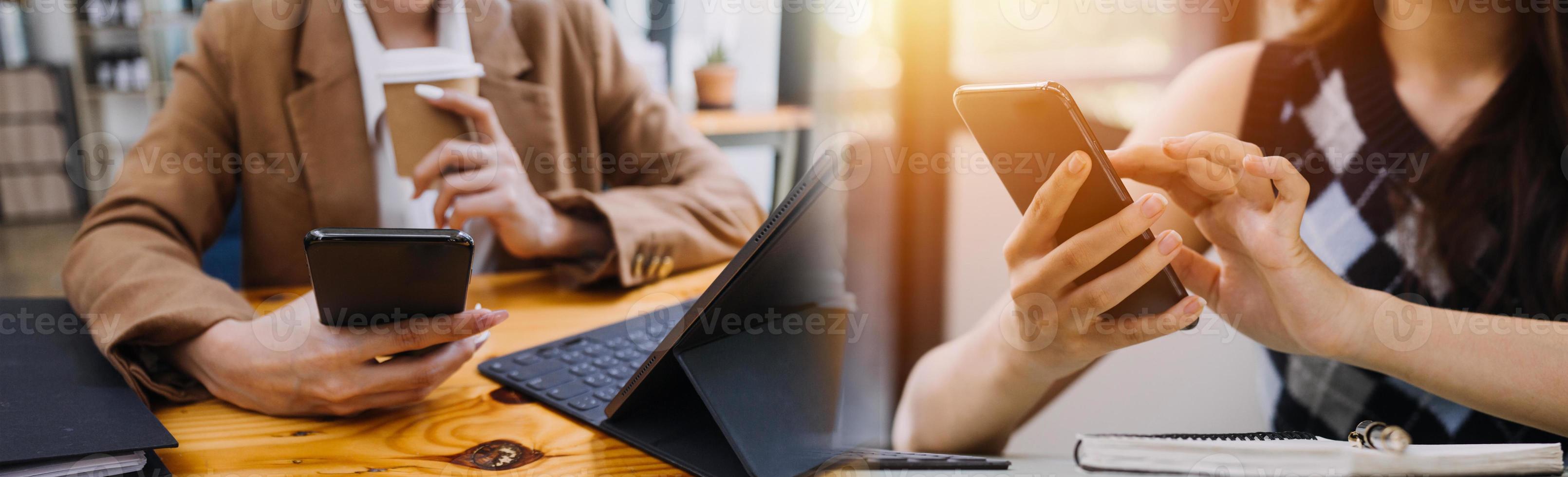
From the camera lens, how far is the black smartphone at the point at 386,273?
0.40 m

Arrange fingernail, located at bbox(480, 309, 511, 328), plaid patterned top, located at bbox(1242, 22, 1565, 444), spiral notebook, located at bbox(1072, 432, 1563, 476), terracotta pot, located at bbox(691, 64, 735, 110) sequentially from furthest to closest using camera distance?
terracotta pot, located at bbox(691, 64, 735, 110) → plaid patterned top, located at bbox(1242, 22, 1565, 444) → fingernail, located at bbox(480, 309, 511, 328) → spiral notebook, located at bbox(1072, 432, 1563, 476)

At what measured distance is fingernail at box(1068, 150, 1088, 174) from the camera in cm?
38

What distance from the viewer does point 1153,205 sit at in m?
0.39

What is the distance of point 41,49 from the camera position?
12.5 ft

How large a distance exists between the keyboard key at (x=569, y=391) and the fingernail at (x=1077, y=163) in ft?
1.03

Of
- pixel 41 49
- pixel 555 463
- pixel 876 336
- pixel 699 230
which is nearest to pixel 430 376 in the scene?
pixel 555 463

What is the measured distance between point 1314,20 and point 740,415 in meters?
0.65

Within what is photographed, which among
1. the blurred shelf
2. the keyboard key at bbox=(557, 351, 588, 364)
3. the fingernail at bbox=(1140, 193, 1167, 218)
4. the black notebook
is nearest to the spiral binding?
the fingernail at bbox=(1140, 193, 1167, 218)

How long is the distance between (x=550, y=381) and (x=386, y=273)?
0.15 meters

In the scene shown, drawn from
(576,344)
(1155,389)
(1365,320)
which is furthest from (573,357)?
(1155,389)

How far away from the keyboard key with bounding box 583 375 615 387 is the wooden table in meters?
0.03

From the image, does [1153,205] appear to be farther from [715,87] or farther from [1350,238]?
[715,87]

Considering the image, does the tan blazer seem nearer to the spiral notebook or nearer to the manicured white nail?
the manicured white nail

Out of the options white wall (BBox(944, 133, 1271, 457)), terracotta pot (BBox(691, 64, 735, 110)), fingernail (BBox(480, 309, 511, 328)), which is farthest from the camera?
terracotta pot (BBox(691, 64, 735, 110))
